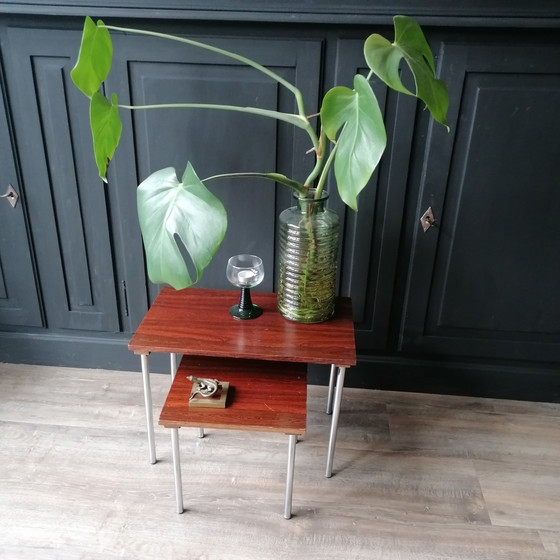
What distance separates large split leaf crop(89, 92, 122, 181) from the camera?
1.22 meters

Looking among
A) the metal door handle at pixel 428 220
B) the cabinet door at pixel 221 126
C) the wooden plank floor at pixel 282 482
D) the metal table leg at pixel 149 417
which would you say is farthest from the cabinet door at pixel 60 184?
the metal door handle at pixel 428 220

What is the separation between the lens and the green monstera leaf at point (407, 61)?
34.6 inches

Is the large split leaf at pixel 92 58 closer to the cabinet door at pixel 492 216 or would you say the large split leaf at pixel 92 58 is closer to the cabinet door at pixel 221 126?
the cabinet door at pixel 221 126

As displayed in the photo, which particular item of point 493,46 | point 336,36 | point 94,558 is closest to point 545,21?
point 493,46

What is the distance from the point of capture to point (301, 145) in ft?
4.97

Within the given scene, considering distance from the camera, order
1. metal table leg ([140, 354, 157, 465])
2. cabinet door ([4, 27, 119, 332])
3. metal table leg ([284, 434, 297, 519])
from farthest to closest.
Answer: cabinet door ([4, 27, 119, 332]) → metal table leg ([140, 354, 157, 465]) → metal table leg ([284, 434, 297, 519])

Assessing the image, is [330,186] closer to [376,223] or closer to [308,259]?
[376,223]

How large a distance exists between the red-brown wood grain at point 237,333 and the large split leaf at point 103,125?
1.38 feet

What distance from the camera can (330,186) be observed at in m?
1.56

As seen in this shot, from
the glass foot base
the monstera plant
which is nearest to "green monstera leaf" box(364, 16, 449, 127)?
the monstera plant

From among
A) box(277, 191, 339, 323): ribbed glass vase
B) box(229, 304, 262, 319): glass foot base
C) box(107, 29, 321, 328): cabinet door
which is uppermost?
box(107, 29, 321, 328): cabinet door

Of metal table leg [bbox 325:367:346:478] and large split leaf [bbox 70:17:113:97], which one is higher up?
large split leaf [bbox 70:17:113:97]

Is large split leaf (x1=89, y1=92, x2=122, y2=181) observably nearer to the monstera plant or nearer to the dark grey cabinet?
the monstera plant

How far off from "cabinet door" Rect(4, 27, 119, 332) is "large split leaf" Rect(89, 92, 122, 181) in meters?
0.30
